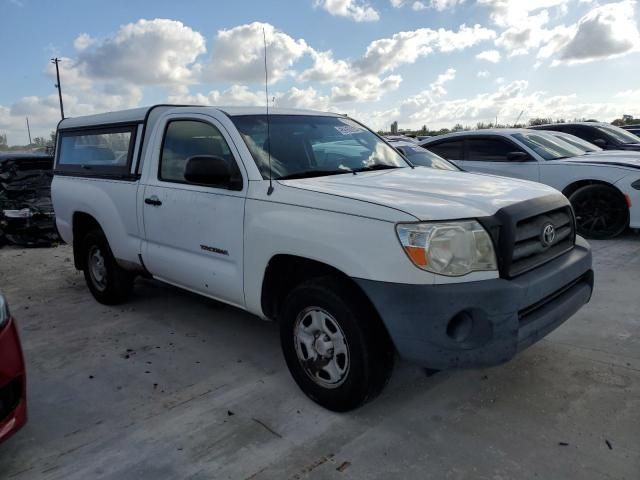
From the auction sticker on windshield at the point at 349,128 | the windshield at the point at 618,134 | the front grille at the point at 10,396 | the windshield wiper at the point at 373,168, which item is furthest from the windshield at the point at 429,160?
the windshield at the point at 618,134

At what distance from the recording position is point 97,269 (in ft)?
17.2

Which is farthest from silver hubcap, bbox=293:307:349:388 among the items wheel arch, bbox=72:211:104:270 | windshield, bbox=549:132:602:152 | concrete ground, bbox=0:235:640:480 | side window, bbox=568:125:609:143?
side window, bbox=568:125:609:143

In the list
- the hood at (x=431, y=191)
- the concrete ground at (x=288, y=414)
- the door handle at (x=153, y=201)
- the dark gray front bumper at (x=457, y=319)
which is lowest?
the concrete ground at (x=288, y=414)

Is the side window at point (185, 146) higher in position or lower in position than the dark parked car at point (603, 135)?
lower

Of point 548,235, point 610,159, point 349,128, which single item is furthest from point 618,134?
point 548,235

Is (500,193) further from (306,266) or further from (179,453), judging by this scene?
(179,453)

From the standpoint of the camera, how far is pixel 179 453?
2.71 metres

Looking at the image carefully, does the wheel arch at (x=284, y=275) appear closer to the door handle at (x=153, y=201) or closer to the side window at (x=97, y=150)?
the door handle at (x=153, y=201)

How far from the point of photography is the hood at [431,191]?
267 cm

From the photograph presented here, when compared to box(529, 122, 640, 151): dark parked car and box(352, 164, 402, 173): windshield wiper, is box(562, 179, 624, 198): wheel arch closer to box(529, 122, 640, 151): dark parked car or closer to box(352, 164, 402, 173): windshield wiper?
box(529, 122, 640, 151): dark parked car

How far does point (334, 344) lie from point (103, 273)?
124 inches

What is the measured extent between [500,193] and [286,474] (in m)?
1.95

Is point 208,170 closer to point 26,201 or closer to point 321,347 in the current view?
point 321,347

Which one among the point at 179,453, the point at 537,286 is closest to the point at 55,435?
the point at 179,453
